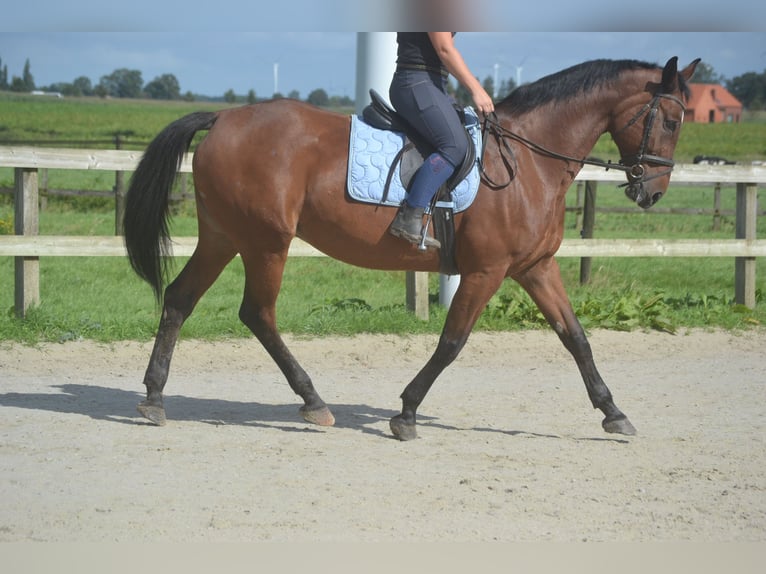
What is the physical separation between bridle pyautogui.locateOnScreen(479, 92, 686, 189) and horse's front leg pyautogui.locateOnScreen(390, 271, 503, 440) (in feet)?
1.93

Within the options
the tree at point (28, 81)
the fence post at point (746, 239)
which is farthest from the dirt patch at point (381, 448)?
the tree at point (28, 81)

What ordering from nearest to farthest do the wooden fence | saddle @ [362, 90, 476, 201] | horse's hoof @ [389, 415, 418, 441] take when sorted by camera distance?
saddle @ [362, 90, 476, 201], horse's hoof @ [389, 415, 418, 441], the wooden fence

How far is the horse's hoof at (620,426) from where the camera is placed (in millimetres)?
5758

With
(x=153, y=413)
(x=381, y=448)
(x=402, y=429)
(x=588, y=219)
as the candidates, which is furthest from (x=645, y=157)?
(x=588, y=219)

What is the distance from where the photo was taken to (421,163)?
219 inches

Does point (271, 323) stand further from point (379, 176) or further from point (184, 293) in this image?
point (379, 176)

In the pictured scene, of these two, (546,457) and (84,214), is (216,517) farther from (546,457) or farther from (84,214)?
(84,214)

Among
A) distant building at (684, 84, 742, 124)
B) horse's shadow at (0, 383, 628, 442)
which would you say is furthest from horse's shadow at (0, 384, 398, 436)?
distant building at (684, 84, 742, 124)

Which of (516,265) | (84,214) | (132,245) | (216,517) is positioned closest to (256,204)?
(132,245)

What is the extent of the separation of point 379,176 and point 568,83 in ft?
4.34

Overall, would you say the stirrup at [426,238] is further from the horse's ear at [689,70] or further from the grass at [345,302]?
the grass at [345,302]

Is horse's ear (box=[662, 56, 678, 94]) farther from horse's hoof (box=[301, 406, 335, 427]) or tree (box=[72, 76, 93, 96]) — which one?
tree (box=[72, 76, 93, 96])

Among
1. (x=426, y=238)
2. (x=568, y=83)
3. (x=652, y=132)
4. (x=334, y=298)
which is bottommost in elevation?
(x=334, y=298)

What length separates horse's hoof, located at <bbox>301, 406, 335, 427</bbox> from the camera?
5.90m
